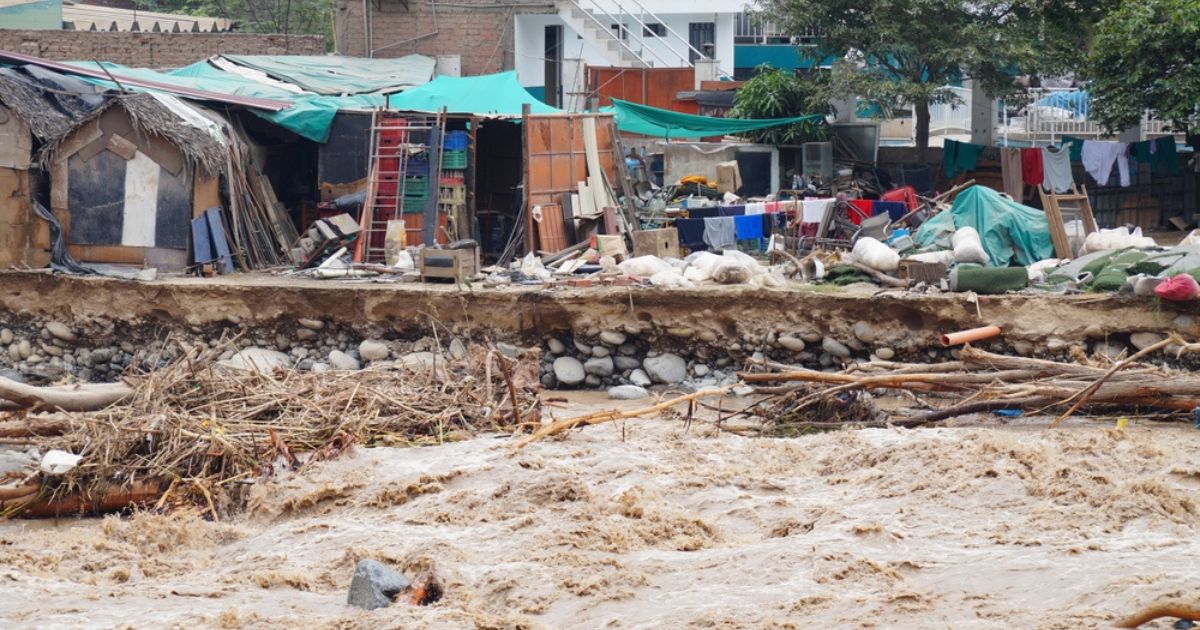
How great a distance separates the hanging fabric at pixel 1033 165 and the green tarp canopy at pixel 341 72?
33.1 ft

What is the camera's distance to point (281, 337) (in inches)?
639

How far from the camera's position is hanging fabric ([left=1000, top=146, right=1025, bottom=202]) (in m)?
20.6

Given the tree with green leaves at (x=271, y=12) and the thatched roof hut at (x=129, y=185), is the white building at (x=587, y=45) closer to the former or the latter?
the tree with green leaves at (x=271, y=12)

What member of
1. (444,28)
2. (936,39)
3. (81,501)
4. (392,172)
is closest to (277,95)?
(392,172)

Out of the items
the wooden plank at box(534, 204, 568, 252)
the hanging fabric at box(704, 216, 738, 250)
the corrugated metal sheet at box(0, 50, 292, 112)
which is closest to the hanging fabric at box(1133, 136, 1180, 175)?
the hanging fabric at box(704, 216, 738, 250)

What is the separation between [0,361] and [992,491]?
1298cm

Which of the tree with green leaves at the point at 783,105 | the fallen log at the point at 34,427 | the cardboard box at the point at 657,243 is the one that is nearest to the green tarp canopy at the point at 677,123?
the tree with green leaves at the point at 783,105

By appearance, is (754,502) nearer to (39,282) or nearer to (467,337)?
(467,337)

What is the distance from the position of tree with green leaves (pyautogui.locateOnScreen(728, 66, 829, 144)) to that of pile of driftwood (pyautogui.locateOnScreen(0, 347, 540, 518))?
12.4 meters

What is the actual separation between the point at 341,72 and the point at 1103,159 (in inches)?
504

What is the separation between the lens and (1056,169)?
21078 mm

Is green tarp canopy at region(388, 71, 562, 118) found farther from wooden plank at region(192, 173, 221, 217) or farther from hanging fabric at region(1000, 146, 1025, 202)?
hanging fabric at region(1000, 146, 1025, 202)

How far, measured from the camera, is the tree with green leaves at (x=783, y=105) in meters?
22.3

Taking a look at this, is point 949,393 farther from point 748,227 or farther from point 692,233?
point 748,227
